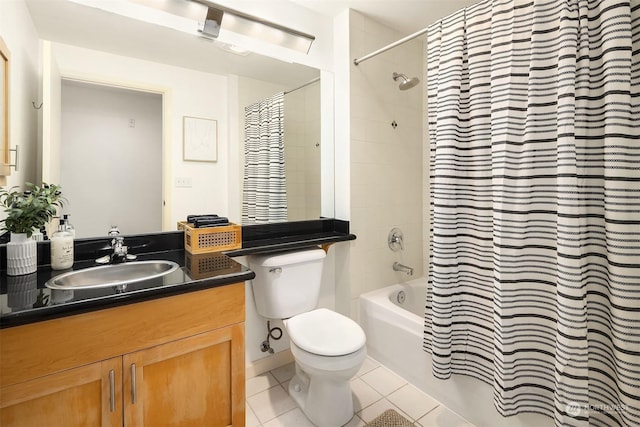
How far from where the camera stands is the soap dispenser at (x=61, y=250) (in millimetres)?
1265

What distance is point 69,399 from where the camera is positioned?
961mm

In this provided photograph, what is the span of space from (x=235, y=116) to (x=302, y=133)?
1.74ft

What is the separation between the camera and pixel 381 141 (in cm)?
230

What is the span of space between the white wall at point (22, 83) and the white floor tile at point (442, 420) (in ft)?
7.03

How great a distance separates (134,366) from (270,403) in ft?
3.03

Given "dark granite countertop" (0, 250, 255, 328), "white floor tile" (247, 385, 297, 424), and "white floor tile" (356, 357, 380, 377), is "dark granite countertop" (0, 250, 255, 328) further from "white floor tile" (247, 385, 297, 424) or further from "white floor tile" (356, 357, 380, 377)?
"white floor tile" (356, 357, 380, 377)

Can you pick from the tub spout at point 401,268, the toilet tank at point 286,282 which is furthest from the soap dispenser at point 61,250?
the tub spout at point 401,268

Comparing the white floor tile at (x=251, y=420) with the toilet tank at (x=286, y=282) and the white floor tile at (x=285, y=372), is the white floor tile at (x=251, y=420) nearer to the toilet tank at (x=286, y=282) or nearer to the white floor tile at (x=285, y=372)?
the white floor tile at (x=285, y=372)

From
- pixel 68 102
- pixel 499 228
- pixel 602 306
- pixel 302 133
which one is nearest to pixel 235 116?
pixel 302 133

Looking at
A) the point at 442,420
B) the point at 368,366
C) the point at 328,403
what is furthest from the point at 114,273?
the point at 442,420

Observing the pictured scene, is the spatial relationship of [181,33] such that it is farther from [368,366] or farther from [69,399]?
[368,366]

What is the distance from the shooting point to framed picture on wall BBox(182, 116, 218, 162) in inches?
66.6

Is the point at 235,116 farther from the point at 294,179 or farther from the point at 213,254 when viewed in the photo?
the point at 213,254

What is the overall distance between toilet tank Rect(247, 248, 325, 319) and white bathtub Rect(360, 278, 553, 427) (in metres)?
0.49
